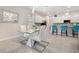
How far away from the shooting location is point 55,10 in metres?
2.36

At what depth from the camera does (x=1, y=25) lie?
2.85 m

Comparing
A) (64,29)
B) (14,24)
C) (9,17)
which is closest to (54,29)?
(64,29)

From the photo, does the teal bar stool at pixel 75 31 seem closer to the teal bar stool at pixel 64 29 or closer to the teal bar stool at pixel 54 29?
the teal bar stool at pixel 64 29

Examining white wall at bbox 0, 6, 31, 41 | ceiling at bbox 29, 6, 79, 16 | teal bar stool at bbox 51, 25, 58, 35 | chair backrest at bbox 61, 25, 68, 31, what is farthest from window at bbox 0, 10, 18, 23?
chair backrest at bbox 61, 25, 68, 31

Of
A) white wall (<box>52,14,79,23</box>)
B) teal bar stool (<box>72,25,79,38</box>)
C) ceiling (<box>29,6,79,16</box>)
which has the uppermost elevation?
ceiling (<box>29,6,79,16</box>)

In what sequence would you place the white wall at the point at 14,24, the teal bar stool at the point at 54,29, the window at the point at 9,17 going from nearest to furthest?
1. the teal bar stool at the point at 54,29
2. the white wall at the point at 14,24
3. the window at the point at 9,17

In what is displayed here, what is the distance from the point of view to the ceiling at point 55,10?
2.31 m

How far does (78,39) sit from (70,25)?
18.9 inches

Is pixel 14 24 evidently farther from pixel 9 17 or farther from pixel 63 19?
pixel 63 19

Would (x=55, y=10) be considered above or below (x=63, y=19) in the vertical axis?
above

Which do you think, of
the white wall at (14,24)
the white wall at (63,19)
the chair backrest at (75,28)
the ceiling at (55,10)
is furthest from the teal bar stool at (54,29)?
the white wall at (14,24)

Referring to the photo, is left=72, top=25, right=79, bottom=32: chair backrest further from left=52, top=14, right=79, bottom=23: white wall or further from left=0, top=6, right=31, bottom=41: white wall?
left=0, top=6, right=31, bottom=41: white wall

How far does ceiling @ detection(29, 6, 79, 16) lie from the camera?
2311mm

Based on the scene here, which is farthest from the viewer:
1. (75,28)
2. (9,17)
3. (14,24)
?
(9,17)
